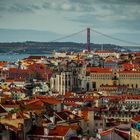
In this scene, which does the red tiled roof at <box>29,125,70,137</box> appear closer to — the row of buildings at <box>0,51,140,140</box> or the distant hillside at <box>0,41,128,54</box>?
the row of buildings at <box>0,51,140,140</box>

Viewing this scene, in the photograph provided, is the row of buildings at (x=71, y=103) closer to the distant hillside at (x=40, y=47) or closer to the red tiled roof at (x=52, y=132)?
the red tiled roof at (x=52, y=132)

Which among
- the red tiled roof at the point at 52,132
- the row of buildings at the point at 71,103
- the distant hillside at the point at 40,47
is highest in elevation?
the red tiled roof at the point at 52,132

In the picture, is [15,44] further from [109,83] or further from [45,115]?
[45,115]

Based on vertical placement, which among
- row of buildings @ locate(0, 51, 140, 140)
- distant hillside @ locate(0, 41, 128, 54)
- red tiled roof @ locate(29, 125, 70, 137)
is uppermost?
red tiled roof @ locate(29, 125, 70, 137)

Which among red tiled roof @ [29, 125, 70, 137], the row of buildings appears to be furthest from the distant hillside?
red tiled roof @ [29, 125, 70, 137]

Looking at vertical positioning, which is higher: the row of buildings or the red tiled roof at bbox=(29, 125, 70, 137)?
the red tiled roof at bbox=(29, 125, 70, 137)

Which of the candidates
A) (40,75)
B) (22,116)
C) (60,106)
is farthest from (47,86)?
(22,116)

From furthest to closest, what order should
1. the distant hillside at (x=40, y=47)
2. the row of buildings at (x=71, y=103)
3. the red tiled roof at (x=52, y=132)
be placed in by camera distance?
the distant hillside at (x=40, y=47)
the row of buildings at (x=71, y=103)
the red tiled roof at (x=52, y=132)

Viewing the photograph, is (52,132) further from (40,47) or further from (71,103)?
(40,47)

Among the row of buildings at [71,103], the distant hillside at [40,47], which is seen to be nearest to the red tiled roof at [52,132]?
the row of buildings at [71,103]

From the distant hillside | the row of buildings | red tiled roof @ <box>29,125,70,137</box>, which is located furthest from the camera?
the distant hillside

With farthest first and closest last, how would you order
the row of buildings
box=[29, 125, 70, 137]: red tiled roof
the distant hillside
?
the distant hillside < the row of buildings < box=[29, 125, 70, 137]: red tiled roof
